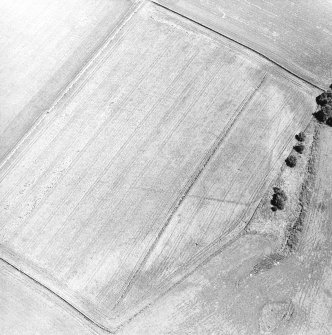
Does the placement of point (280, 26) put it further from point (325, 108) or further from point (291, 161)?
point (291, 161)

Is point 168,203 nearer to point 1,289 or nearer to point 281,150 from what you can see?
point 281,150

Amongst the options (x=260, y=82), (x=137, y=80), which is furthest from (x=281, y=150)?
(x=137, y=80)

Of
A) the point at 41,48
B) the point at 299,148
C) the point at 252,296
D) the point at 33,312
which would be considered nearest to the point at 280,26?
the point at 299,148

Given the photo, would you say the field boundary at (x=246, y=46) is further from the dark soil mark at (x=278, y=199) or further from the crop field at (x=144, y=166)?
the dark soil mark at (x=278, y=199)

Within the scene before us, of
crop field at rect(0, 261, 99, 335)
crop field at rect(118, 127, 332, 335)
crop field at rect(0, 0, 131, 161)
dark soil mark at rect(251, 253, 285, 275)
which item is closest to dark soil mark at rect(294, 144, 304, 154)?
crop field at rect(118, 127, 332, 335)

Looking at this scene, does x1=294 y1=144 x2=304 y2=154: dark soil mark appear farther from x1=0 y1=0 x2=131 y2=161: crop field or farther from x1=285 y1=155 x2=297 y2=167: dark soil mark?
x1=0 y1=0 x2=131 y2=161: crop field

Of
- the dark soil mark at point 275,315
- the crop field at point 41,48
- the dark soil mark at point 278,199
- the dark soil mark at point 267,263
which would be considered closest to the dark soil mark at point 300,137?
the dark soil mark at point 278,199
